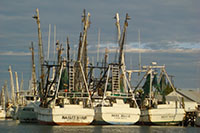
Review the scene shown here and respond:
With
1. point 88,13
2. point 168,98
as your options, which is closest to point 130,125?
point 88,13

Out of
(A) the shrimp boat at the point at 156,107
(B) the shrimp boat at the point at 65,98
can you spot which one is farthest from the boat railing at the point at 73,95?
(A) the shrimp boat at the point at 156,107

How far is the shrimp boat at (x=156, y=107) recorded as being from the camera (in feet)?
263

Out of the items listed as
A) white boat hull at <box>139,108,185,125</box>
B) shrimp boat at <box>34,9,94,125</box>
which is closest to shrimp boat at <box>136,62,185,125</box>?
white boat hull at <box>139,108,185,125</box>

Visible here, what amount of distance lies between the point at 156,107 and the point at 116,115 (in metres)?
9.62

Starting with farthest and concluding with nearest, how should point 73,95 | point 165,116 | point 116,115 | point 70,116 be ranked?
point 73,95, point 165,116, point 116,115, point 70,116

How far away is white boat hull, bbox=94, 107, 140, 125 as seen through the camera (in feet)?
248

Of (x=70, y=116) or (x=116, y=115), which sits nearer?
Result: (x=70, y=116)

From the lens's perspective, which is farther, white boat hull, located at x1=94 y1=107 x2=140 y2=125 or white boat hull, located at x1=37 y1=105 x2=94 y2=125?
white boat hull, located at x1=94 y1=107 x2=140 y2=125

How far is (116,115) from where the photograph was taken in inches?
3007

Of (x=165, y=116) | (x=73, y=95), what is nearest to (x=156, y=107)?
(x=165, y=116)

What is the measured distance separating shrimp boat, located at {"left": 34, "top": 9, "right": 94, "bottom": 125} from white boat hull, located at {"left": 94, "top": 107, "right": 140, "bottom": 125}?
1477mm

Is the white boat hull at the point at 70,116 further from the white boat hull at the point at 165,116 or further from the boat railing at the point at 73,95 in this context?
the white boat hull at the point at 165,116

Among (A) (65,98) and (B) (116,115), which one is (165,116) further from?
(A) (65,98)

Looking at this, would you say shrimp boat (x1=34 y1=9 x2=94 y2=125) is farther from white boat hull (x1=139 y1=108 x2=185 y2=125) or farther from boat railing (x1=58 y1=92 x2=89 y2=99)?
white boat hull (x1=139 y1=108 x2=185 y2=125)
